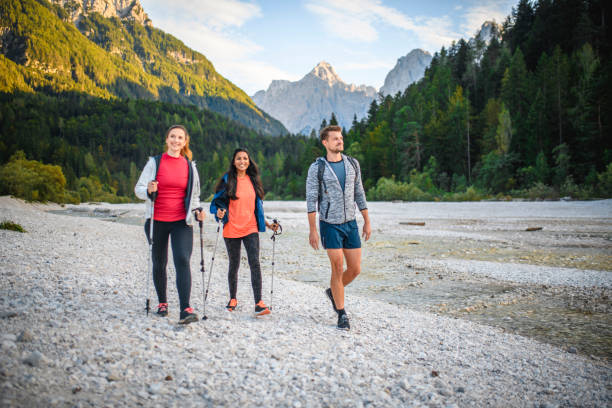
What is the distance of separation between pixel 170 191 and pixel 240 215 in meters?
0.98

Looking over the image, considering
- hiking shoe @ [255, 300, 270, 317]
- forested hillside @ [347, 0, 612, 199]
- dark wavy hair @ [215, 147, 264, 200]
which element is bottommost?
hiking shoe @ [255, 300, 270, 317]

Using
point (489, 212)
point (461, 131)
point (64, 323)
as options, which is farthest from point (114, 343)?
point (461, 131)

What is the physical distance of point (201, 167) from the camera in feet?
430

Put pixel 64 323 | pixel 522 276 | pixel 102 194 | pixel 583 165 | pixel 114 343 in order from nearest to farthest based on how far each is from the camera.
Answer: pixel 114 343
pixel 64 323
pixel 522 276
pixel 583 165
pixel 102 194

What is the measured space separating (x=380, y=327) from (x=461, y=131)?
186 feet

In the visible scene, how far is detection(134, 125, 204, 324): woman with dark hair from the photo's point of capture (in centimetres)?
429

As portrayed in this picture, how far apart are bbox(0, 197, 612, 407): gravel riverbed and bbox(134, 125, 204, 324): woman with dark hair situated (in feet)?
1.68

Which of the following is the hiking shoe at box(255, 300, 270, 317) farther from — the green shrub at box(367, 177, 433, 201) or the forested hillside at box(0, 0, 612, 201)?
the green shrub at box(367, 177, 433, 201)

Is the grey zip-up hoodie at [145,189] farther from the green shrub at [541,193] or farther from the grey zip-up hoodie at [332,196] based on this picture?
the green shrub at [541,193]

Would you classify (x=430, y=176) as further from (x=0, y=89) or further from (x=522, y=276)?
(x=0, y=89)

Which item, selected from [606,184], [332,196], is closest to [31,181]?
[332,196]

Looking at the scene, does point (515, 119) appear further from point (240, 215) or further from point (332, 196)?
point (240, 215)

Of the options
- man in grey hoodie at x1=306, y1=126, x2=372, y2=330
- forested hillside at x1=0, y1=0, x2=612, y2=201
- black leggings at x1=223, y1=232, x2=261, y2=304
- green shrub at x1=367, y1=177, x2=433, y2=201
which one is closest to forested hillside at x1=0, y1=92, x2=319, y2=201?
forested hillside at x1=0, y1=0, x2=612, y2=201

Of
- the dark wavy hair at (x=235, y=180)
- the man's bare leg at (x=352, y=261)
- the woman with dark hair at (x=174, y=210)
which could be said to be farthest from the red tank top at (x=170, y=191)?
the man's bare leg at (x=352, y=261)
